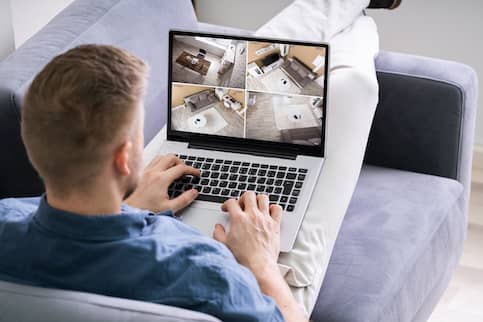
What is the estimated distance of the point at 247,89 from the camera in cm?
180

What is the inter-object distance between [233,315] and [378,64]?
1.15 m

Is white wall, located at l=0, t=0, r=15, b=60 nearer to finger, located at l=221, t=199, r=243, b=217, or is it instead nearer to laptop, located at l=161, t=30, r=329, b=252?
laptop, located at l=161, t=30, r=329, b=252

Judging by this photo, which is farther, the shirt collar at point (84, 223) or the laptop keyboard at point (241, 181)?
the laptop keyboard at point (241, 181)


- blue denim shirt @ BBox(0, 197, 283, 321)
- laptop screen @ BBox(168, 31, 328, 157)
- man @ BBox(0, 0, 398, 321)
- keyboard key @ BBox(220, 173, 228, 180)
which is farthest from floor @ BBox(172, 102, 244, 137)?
blue denim shirt @ BBox(0, 197, 283, 321)

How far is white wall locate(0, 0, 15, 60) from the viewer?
2.20 m

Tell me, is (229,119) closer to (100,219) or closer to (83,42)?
(83,42)

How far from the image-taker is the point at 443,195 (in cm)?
208

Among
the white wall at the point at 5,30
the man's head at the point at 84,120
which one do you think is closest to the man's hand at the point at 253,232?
the man's head at the point at 84,120

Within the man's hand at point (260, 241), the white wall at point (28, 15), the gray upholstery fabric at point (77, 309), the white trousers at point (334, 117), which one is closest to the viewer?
the gray upholstery fabric at point (77, 309)

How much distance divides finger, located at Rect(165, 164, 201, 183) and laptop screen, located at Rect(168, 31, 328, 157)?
122mm

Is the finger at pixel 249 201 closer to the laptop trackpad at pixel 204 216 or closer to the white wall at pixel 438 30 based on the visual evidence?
the laptop trackpad at pixel 204 216

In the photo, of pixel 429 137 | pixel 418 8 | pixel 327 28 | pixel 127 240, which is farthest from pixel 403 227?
pixel 418 8

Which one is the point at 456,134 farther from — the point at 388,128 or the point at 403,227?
the point at 403,227

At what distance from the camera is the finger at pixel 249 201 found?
1563 mm
